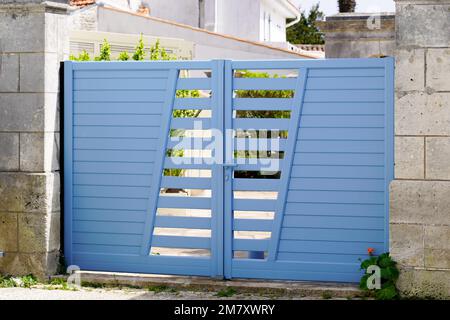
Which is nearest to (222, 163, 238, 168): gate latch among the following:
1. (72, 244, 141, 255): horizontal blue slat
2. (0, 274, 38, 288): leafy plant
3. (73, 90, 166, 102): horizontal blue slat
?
(73, 90, 166, 102): horizontal blue slat

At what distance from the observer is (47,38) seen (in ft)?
27.9

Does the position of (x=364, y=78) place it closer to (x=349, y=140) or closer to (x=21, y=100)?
(x=349, y=140)

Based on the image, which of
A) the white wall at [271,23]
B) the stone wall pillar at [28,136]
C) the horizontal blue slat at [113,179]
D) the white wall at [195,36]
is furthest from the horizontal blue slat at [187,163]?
the white wall at [271,23]

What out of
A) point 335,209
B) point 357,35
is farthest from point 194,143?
point 357,35

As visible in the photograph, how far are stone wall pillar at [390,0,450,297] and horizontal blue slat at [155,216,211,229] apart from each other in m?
1.74

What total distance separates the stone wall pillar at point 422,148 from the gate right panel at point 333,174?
0.23 m

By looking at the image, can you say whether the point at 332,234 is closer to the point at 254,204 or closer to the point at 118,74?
the point at 254,204

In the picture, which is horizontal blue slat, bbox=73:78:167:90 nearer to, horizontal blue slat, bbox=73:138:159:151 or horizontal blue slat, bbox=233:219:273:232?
horizontal blue slat, bbox=73:138:159:151

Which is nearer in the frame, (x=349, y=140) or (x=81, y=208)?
(x=349, y=140)

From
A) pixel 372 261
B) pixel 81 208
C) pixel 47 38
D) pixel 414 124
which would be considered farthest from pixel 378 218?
pixel 47 38

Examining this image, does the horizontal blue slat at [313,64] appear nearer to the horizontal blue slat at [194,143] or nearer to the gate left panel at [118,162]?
the gate left panel at [118,162]

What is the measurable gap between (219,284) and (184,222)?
0.68m

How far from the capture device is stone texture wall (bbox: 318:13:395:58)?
15055 mm
